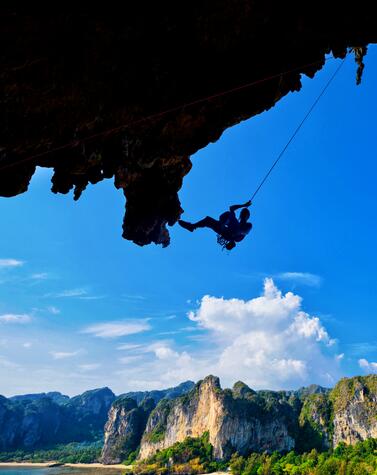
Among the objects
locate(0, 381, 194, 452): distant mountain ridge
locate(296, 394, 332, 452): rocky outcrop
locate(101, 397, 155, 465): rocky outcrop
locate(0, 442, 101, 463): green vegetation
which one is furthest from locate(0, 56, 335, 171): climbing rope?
locate(0, 381, 194, 452): distant mountain ridge

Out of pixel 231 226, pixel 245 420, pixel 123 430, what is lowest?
pixel 123 430

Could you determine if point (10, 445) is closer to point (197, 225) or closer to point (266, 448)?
point (266, 448)

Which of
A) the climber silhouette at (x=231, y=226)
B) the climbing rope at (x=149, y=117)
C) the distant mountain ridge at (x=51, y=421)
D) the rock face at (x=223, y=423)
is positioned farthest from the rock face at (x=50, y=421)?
the climbing rope at (x=149, y=117)

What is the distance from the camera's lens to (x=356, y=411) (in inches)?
2495

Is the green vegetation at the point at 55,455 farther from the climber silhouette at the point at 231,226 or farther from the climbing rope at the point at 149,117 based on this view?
the climbing rope at the point at 149,117

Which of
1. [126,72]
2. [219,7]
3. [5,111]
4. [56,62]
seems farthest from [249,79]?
[5,111]

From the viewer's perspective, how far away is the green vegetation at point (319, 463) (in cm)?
3869

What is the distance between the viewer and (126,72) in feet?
21.1

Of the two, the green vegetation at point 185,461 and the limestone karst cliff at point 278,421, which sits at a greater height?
the limestone karst cliff at point 278,421

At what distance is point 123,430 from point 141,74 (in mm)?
107199

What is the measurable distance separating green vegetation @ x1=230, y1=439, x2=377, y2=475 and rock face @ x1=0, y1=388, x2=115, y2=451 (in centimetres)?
9241

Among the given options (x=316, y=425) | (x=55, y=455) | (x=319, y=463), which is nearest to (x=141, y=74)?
(x=319, y=463)

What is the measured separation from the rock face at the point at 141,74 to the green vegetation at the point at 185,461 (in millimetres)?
66122

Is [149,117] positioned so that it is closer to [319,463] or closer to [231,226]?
[231,226]
